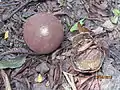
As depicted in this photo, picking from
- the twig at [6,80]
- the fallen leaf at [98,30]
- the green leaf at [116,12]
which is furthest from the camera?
the green leaf at [116,12]

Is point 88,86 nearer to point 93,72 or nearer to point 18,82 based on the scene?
point 93,72

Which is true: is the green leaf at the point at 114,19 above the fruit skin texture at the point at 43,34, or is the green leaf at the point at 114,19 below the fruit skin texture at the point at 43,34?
below

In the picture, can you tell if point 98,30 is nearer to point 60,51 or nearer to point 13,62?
point 60,51

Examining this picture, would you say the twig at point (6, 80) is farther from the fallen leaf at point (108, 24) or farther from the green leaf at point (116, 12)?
the green leaf at point (116, 12)

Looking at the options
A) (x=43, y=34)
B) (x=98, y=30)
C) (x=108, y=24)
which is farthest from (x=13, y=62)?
(x=108, y=24)

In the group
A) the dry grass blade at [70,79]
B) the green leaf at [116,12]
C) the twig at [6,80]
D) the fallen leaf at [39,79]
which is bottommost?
the dry grass blade at [70,79]

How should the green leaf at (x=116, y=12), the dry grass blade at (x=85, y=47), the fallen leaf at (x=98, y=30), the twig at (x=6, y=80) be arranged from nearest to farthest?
the twig at (x=6, y=80)
the dry grass blade at (x=85, y=47)
the fallen leaf at (x=98, y=30)
the green leaf at (x=116, y=12)

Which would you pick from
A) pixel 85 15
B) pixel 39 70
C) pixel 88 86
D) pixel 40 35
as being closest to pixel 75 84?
pixel 88 86

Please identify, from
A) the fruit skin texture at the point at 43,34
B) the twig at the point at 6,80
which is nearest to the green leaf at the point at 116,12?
the fruit skin texture at the point at 43,34
